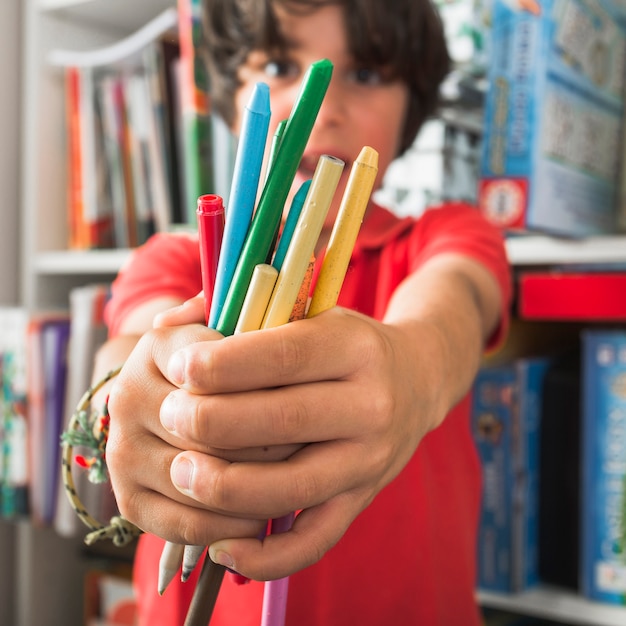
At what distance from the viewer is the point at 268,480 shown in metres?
0.22

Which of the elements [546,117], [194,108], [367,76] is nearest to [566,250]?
[546,117]

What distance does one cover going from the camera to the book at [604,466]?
0.63m

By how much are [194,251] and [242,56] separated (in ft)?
0.68

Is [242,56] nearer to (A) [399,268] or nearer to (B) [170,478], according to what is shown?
(A) [399,268]

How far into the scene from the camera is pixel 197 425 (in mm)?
213

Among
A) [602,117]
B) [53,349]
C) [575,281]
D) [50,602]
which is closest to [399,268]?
[575,281]

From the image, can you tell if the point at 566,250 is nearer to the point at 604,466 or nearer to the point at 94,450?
the point at 604,466

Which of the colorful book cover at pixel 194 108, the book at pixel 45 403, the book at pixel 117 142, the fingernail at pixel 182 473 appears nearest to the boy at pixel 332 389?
the fingernail at pixel 182 473

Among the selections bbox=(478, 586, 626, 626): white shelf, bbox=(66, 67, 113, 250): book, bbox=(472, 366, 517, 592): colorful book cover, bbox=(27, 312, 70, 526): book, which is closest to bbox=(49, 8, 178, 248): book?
bbox=(66, 67, 113, 250): book

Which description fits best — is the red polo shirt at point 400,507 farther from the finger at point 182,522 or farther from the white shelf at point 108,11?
the white shelf at point 108,11

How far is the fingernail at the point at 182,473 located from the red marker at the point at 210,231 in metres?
0.05

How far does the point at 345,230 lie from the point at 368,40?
1.18ft

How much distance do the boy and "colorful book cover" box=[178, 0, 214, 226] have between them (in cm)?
10

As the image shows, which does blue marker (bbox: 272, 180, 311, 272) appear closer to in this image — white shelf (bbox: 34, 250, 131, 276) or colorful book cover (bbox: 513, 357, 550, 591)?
colorful book cover (bbox: 513, 357, 550, 591)
